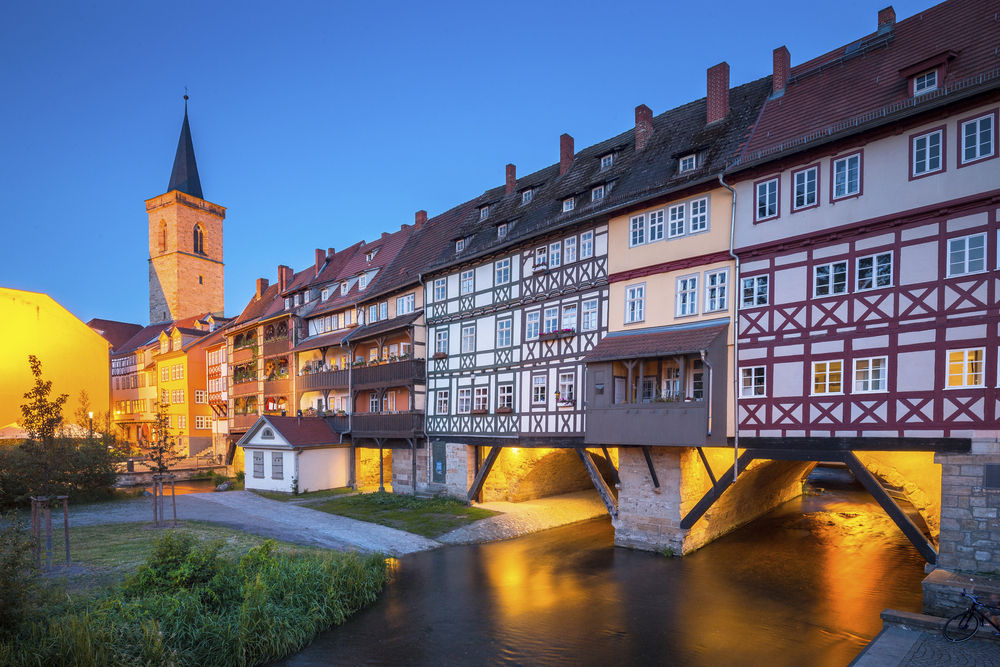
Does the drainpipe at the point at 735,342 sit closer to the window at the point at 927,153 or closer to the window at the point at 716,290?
the window at the point at 716,290

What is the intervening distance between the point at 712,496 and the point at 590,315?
6.77m

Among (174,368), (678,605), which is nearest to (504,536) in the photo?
(678,605)

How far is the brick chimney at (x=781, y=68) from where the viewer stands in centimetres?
1786

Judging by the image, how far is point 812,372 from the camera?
14.3 m

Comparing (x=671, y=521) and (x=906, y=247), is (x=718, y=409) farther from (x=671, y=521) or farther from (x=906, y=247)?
(x=906, y=247)

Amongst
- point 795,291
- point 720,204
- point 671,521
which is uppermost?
point 720,204

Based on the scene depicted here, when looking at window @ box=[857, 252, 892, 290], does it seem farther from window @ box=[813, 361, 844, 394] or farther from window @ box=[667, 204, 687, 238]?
window @ box=[667, 204, 687, 238]

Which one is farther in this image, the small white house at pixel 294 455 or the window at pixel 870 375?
the small white house at pixel 294 455

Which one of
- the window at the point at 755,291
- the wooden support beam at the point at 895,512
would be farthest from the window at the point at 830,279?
the wooden support beam at the point at 895,512

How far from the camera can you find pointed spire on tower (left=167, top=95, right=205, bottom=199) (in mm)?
66438

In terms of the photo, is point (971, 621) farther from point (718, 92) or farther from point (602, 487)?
point (718, 92)

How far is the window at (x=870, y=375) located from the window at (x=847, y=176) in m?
3.97

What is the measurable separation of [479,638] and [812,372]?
32.4ft

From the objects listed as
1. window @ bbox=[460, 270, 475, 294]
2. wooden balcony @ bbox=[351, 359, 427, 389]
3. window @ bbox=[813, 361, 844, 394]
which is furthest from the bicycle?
wooden balcony @ bbox=[351, 359, 427, 389]
